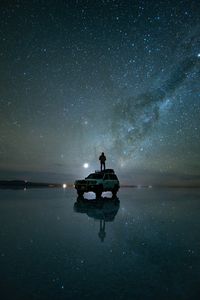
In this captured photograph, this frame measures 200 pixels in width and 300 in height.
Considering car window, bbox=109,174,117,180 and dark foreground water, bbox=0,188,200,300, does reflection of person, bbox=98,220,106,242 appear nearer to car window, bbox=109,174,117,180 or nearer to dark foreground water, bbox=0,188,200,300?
dark foreground water, bbox=0,188,200,300

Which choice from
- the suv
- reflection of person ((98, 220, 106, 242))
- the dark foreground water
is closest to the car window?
the suv

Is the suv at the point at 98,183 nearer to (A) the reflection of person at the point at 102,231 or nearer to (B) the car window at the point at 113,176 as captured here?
(B) the car window at the point at 113,176

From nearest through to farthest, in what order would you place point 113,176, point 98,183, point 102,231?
point 102,231, point 98,183, point 113,176

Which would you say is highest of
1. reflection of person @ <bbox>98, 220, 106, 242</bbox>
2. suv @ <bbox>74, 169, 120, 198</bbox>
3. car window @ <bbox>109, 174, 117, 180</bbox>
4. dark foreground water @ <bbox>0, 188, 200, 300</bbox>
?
car window @ <bbox>109, 174, 117, 180</bbox>

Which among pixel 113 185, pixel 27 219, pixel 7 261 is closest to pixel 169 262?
pixel 7 261

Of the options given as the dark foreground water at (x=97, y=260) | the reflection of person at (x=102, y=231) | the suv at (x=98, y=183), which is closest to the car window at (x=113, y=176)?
the suv at (x=98, y=183)

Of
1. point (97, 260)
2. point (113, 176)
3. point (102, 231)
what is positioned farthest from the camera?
point (113, 176)

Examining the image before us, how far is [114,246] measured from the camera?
672cm

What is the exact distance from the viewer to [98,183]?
22.8m

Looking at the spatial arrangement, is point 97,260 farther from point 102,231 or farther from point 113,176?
point 113,176

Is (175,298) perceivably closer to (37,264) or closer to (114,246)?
(37,264)

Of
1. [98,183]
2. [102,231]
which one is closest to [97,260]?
[102,231]

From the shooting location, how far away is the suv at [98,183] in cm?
2267

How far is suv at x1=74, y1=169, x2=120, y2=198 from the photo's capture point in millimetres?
22672
